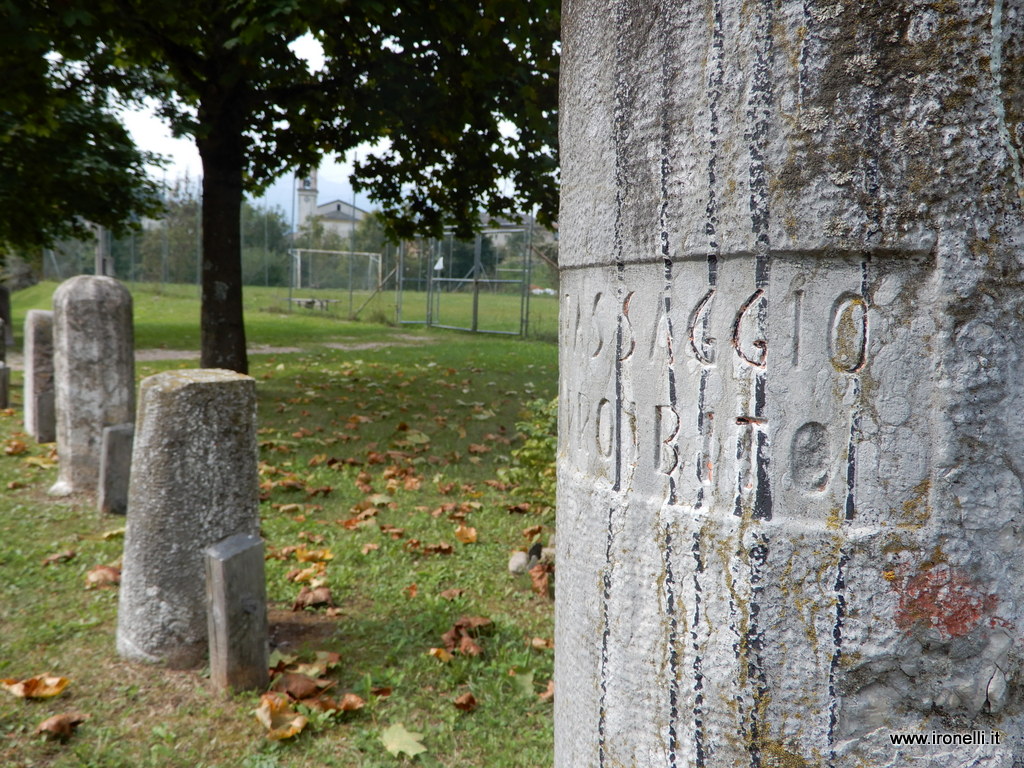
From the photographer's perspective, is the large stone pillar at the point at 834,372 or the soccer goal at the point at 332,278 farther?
the soccer goal at the point at 332,278

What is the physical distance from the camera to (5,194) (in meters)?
8.24

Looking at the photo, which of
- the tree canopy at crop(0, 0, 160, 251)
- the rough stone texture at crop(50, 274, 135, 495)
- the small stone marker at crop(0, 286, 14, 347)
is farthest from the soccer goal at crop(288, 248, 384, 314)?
the rough stone texture at crop(50, 274, 135, 495)

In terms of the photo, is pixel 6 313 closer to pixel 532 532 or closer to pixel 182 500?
pixel 532 532

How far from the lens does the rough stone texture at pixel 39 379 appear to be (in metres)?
6.89

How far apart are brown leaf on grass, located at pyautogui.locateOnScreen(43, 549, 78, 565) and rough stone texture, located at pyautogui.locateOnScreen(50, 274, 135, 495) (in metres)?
1.31

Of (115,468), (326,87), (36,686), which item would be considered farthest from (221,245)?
(36,686)

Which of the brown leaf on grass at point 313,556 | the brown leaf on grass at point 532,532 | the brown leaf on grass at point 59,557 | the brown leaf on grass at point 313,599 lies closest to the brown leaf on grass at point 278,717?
the brown leaf on grass at point 313,599

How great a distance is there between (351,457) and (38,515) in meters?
2.25

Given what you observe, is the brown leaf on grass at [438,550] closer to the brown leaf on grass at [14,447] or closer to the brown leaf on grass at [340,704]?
the brown leaf on grass at [340,704]

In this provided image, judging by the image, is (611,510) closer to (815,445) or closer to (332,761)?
(815,445)

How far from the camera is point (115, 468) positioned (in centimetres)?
506

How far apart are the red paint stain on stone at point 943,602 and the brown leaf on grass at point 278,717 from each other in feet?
7.23

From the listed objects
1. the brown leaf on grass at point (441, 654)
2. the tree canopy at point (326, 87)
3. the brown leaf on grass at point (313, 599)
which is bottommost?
the brown leaf on grass at point (441, 654)

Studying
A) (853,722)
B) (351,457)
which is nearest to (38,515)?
(351,457)
